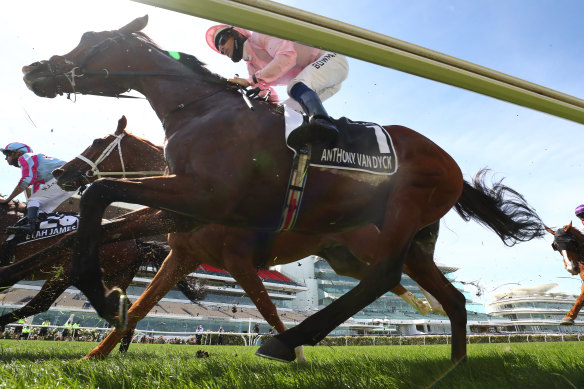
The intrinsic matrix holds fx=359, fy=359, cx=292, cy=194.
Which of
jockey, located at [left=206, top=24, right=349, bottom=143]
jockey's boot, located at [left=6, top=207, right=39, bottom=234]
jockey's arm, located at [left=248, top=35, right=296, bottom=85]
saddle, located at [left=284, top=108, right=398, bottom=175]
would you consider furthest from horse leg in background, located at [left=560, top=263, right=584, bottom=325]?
jockey's boot, located at [left=6, top=207, right=39, bottom=234]

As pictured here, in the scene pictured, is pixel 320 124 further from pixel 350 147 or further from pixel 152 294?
pixel 152 294

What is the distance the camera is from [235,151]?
219 centimetres

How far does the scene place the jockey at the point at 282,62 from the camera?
2.73m

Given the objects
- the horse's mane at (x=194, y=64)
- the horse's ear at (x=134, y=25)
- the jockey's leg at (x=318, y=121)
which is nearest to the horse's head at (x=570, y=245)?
the jockey's leg at (x=318, y=121)

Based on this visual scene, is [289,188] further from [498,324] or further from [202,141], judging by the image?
[498,324]

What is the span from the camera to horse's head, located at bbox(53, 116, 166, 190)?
387 centimetres

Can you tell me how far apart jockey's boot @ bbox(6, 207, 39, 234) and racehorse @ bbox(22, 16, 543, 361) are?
2592mm

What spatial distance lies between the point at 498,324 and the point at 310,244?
5449 centimetres

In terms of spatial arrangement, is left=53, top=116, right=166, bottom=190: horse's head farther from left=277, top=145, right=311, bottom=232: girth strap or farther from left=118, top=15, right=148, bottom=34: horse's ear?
left=277, top=145, right=311, bottom=232: girth strap

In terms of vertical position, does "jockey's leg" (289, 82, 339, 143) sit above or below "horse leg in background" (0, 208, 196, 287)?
above

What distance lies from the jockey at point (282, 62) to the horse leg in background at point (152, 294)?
85.3 inches

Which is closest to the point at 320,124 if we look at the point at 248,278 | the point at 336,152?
the point at 336,152

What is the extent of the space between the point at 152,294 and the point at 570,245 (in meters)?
8.06

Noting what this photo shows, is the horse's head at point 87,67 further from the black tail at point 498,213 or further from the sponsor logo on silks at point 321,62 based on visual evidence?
the black tail at point 498,213
